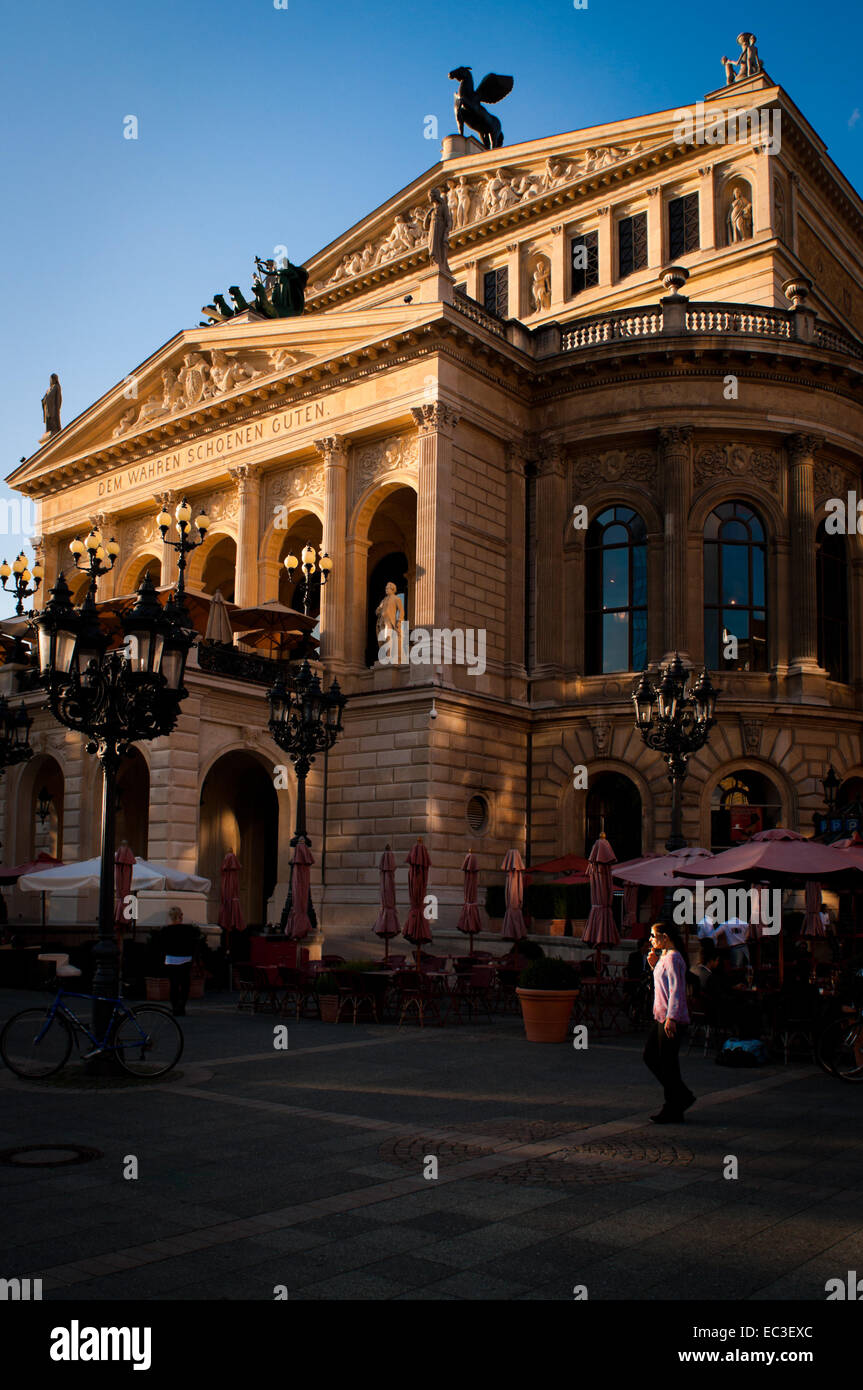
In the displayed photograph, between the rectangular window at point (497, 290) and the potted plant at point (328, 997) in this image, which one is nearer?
the potted plant at point (328, 997)

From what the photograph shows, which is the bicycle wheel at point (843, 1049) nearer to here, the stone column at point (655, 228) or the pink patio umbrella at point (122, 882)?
the pink patio umbrella at point (122, 882)

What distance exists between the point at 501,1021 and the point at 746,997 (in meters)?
5.93

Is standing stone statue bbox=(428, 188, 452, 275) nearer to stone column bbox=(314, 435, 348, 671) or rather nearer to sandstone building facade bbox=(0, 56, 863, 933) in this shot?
sandstone building facade bbox=(0, 56, 863, 933)

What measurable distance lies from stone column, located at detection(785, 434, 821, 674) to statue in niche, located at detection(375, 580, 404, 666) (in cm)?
1118

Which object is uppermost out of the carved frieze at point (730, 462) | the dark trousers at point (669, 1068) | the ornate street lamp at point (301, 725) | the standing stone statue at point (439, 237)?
the standing stone statue at point (439, 237)

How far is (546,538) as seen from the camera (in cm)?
3675

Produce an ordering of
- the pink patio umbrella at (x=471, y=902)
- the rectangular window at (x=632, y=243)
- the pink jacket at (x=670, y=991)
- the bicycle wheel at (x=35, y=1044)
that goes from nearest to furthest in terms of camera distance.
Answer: the pink jacket at (x=670, y=991)
the bicycle wheel at (x=35, y=1044)
the pink patio umbrella at (x=471, y=902)
the rectangular window at (x=632, y=243)

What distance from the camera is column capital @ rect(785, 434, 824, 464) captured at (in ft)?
115

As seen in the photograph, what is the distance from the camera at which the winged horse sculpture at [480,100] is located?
4888 centimetres

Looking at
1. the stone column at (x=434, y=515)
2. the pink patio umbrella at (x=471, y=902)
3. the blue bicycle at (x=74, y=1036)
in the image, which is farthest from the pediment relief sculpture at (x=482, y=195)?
the blue bicycle at (x=74, y=1036)

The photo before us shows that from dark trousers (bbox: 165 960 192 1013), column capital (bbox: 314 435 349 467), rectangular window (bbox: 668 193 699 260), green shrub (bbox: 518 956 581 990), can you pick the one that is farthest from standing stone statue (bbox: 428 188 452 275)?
green shrub (bbox: 518 956 581 990)

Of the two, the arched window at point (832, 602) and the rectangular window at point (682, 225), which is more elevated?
the rectangular window at point (682, 225)

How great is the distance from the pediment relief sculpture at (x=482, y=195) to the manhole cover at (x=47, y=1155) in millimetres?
39267

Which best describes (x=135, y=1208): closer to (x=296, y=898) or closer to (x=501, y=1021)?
(x=501, y=1021)
